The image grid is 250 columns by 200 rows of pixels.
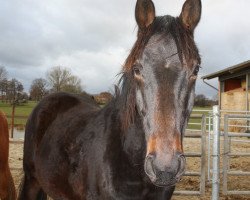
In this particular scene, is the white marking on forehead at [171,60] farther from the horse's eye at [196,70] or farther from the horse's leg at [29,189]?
the horse's leg at [29,189]

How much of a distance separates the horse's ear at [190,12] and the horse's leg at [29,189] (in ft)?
8.34

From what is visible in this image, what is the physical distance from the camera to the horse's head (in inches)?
72.8

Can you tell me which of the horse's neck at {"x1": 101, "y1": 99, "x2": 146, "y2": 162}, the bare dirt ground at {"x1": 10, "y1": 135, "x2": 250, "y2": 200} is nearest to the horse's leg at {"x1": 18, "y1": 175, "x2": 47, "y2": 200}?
the bare dirt ground at {"x1": 10, "y1": 135, "x2": 250, "y2": 200}

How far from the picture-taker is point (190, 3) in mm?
2342

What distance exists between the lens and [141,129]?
235 centimetres

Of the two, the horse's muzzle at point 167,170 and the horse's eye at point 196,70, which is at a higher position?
the horse's eye at point 196,70

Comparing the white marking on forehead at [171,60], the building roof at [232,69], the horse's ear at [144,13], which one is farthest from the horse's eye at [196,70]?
the building roof at [232,69]

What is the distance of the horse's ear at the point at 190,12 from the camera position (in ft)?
7.67

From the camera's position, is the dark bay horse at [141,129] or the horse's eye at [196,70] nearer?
the dark bay horse at [141,129]

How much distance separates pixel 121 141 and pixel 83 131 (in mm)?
542

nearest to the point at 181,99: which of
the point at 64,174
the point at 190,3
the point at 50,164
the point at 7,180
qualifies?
the point at 190,3

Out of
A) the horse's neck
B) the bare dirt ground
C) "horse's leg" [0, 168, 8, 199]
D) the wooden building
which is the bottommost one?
the bare dirt ground

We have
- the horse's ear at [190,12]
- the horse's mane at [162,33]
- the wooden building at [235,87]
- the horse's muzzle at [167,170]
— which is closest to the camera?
the horse's muzzle at [167,170]

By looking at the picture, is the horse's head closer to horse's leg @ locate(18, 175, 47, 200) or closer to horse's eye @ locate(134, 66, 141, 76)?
horse's eye @ locate(134, 66, 141, 76)
